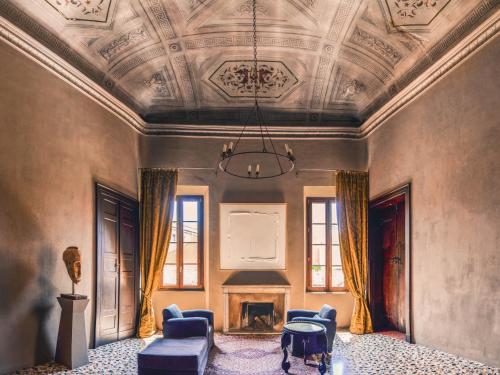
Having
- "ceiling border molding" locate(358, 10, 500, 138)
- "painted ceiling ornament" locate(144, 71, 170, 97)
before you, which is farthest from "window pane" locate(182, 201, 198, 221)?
"ceiling border molding" locate(358, 10, 500, 138)

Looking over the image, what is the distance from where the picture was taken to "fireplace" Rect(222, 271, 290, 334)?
841cm

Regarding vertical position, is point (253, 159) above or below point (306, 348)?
above

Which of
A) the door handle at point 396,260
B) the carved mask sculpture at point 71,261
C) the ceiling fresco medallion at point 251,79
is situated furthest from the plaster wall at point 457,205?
the carved mask sculpture at point 71,261

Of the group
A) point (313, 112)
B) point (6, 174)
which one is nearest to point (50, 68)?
point (6, 174)

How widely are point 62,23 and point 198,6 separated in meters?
1.76

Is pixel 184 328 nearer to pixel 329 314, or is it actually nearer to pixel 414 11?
pixel 329 314

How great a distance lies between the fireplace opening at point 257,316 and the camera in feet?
27.6

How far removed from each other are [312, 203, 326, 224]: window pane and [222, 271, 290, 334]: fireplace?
146 cm

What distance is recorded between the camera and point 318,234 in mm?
9141

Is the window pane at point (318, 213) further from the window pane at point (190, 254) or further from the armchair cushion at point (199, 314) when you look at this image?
the armchair cushion at point (199, 314)

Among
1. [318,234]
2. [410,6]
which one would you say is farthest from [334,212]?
[410,6]

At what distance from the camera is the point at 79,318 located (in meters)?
5.61

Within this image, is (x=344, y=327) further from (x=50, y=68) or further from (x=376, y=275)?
(x=50, y=68)

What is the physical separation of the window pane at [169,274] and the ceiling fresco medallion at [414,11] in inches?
227
